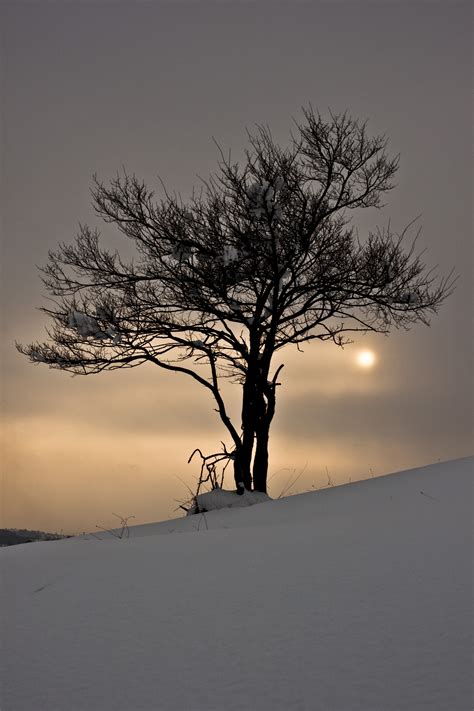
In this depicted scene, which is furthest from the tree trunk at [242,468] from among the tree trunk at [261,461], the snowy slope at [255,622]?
the snowy slope at [255,622]

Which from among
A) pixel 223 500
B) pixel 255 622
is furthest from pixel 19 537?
pixel 255 622

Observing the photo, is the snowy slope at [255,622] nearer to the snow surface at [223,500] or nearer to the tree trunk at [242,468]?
the snow surface at [223,500]

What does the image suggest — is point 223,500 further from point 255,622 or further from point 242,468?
point 255,622

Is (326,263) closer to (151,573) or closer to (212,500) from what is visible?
(212,500)

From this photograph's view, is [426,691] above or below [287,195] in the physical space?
below

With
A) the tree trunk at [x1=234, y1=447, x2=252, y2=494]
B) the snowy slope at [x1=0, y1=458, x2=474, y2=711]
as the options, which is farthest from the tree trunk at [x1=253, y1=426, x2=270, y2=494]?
the snowy slope at [x1=0, y1=458, x2=474, y2=711]

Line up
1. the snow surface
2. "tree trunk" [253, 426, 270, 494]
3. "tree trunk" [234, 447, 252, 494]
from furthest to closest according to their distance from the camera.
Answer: "tree trunk" [253, 426, 270, 494], "tree trunk" [234, 447, 252, 494], the snow surface

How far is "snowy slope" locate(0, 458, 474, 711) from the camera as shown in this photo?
7.02ft

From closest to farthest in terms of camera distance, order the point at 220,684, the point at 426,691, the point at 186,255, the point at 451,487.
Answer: the point at 426,691 → the point at 220,684 → the point at 451,487 → the point at 186,255

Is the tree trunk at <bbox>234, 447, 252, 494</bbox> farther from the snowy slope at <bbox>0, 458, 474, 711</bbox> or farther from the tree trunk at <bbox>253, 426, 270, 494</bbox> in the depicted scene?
the snowy slope at <bbox>0, 458, 474, 711</bbox>

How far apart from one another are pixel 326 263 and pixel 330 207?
978mm

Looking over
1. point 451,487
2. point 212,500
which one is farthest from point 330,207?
point 451,487

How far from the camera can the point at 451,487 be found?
16.4 feet

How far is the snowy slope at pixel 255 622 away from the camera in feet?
7.02
